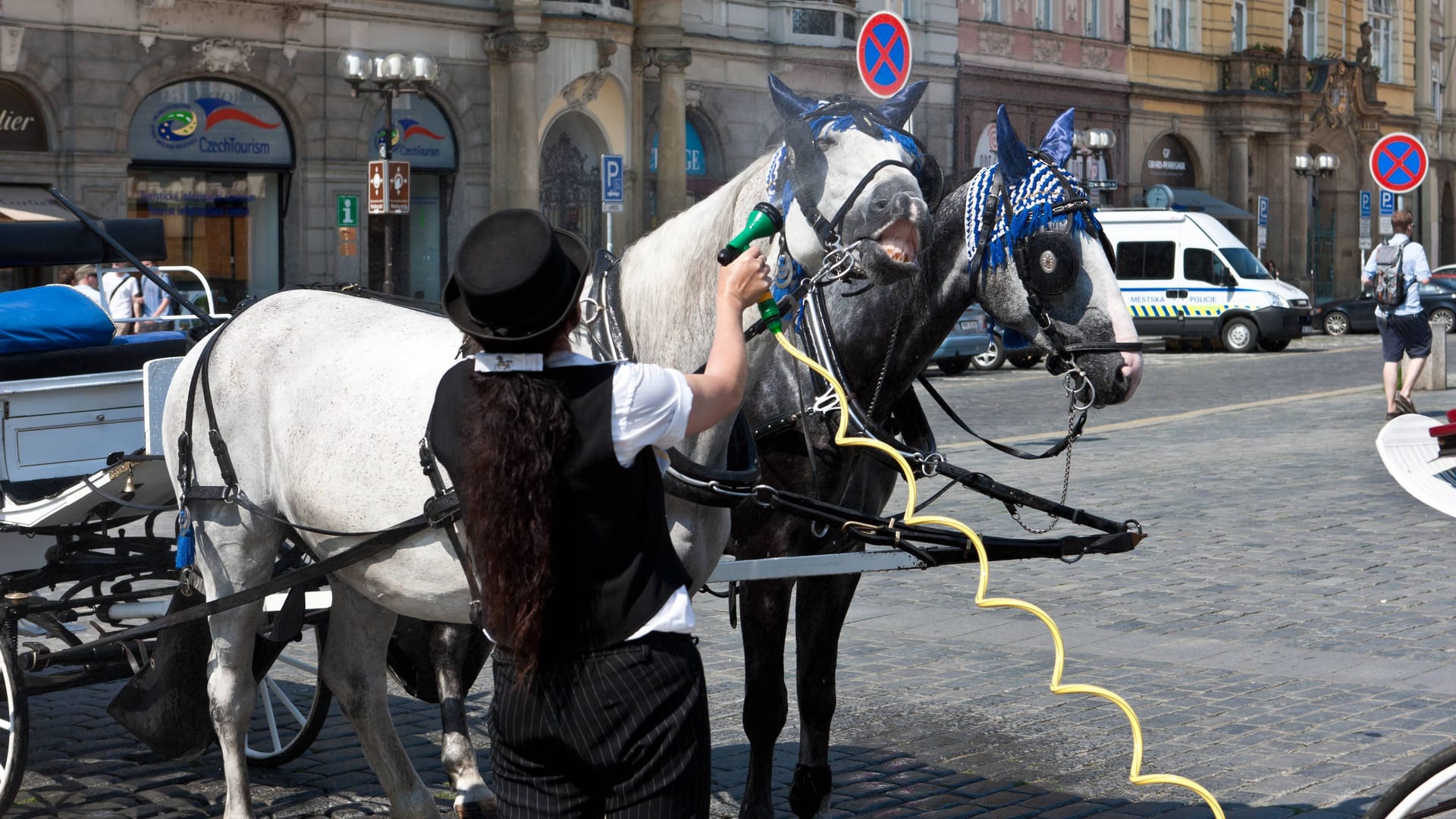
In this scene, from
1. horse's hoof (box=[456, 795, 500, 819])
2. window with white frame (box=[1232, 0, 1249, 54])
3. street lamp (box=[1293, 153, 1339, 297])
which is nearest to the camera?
horse's hoof (box=[456, 795, 500, 819])

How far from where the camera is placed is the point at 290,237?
2572cm

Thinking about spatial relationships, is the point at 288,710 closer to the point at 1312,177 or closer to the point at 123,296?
the point at 123,296

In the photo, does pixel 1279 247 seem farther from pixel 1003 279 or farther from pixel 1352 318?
pixel 1003 279

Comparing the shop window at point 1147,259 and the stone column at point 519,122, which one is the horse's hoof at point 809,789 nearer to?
the stone column at point 519,122

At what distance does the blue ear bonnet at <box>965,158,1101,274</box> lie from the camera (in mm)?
5027

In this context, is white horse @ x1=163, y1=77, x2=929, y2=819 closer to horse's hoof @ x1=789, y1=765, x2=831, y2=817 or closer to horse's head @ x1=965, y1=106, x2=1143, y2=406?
horse's head @ x1=965, y1=106, x2=1143, y2=406

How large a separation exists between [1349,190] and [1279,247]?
5153 millimetres

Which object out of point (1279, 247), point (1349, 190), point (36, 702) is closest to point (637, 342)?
point (36, 702)

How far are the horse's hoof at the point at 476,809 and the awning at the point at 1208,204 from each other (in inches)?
1621

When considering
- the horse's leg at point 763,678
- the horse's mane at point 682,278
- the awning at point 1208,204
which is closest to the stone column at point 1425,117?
the awning at point 1208,204

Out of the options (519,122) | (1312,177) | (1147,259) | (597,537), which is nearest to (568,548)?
(597,537)

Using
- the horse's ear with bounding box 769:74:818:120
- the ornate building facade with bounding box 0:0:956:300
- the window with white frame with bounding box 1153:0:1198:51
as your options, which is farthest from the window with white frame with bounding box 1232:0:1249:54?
the horse's ear with bounding box 769:74:818:120

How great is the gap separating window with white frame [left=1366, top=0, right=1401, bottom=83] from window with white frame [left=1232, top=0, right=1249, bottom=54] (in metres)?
9.34

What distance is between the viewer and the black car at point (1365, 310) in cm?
3719
